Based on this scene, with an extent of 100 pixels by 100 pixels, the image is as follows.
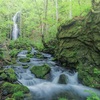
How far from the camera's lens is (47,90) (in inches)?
333

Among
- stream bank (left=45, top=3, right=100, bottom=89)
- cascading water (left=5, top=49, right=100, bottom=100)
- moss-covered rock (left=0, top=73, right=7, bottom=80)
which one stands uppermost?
stream bank (left=45, top=3, right=100, bottom=89)

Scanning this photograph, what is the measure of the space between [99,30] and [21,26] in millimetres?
21211

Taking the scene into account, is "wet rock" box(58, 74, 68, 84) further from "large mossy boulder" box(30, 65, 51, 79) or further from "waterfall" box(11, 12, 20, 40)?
"waterfall" box(11, 12, 20, 40)

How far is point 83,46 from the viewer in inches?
429

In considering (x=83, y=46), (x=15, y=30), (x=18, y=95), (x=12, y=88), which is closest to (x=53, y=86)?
(x=12, y=88)

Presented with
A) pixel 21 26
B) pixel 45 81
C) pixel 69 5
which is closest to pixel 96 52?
pixel 45 81

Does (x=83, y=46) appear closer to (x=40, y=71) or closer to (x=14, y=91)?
(x=40, y=71)

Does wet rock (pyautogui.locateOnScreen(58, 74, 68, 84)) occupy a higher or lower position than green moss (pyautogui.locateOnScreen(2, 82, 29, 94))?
lower

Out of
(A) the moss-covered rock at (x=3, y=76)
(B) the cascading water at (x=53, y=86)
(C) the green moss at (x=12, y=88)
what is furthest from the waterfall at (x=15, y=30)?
(C) the green moss at (x=12, y=88)

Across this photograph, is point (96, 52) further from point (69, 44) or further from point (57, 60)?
point (57, 60)

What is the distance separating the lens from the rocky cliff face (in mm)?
9680

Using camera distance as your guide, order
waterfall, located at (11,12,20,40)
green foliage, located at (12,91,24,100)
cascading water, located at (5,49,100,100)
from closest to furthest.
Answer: green foliage, located at (12,91,24,100)
cascading water, located at (5,49,100,100)
waterfall, located at (11,12,20,40)

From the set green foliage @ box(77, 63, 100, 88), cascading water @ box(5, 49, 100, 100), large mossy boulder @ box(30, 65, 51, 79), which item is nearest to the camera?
cascading water @ box(5, 49, 100, 100)

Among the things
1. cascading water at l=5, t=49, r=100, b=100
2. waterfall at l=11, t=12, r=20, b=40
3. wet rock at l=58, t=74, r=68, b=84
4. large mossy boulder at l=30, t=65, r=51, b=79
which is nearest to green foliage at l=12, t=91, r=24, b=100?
cascading water at l=5, t=49, r=100, b=100
